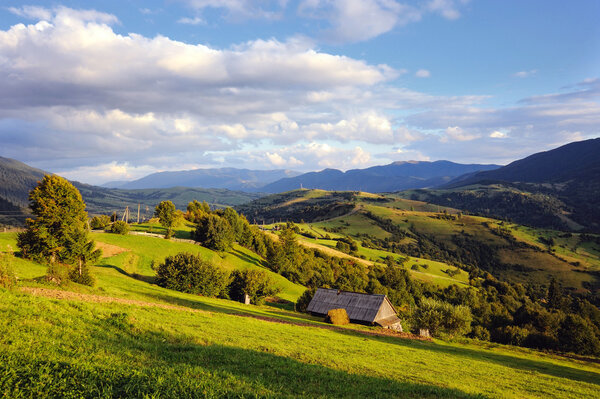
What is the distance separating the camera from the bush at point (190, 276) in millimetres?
51531

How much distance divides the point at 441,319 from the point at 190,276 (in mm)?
40735

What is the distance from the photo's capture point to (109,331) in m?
16.9

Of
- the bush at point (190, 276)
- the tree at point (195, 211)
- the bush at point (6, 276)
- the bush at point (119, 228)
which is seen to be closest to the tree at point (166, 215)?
the tree at point (195, 211)

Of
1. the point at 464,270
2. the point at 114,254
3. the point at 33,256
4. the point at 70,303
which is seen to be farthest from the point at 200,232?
the point at 464,270

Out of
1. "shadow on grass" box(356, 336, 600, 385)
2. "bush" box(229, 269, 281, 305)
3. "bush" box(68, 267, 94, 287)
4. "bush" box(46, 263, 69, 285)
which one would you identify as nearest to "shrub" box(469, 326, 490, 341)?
"shadow on grass" box(356, 336, 600, 385)

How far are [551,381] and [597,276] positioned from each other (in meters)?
206

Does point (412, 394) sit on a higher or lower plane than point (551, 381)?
higher

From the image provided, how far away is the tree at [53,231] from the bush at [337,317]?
3557 centimetres

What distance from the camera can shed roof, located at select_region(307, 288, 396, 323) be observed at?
56.6 m

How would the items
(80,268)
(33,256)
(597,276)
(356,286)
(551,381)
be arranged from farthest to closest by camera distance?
(597,276) < (356,286) < (33,256) < (80,268) < (551,381)

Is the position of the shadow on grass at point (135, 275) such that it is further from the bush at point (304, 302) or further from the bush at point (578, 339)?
the bush at point (578, 339)

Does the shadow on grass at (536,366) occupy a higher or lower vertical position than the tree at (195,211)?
lower

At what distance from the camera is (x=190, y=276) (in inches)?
2063

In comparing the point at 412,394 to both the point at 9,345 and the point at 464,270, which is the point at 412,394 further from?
the point at 464,270
